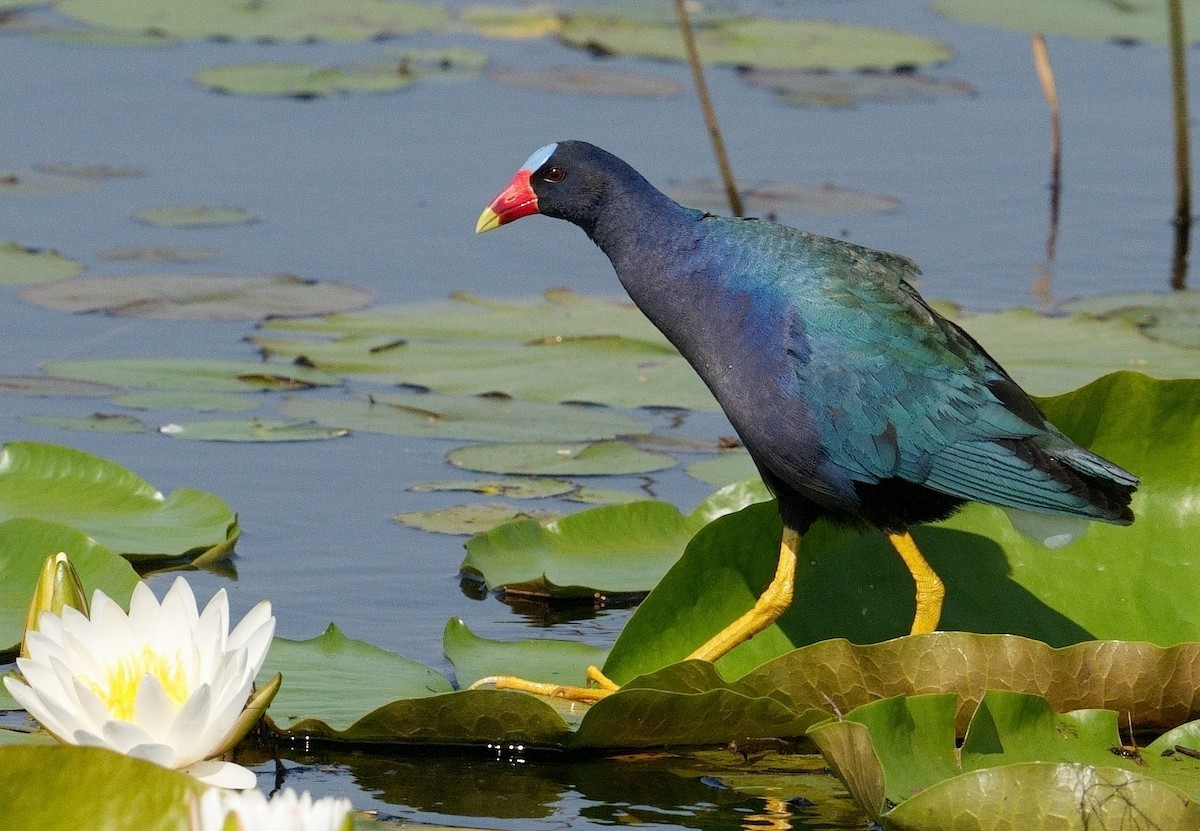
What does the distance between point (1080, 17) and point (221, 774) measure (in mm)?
7227

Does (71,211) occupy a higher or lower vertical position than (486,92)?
lower

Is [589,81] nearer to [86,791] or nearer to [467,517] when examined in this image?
[467,517]

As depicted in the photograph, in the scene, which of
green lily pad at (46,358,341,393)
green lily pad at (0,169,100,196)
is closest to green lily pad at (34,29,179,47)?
green lily pad at (0,169,100,196)

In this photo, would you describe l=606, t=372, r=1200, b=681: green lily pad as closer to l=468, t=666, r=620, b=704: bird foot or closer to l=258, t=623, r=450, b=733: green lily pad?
l=468, t=666, r=620, b=704: bird foot

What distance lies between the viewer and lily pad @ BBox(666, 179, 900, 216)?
6.12 meters

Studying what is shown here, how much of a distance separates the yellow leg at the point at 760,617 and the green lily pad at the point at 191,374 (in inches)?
70.7

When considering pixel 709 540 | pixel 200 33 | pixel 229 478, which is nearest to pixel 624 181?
pixel 709 540

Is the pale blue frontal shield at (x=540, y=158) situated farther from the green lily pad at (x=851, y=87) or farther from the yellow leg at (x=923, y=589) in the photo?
the green lily pad at (x=851, y=87)

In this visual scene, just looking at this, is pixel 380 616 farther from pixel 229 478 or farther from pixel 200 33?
pixel 200 33

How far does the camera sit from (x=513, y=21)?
8.76m

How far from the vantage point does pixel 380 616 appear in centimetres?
325

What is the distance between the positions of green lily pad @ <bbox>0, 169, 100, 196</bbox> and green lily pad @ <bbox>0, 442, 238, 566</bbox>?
2810 mm

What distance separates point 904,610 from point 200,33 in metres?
5.99

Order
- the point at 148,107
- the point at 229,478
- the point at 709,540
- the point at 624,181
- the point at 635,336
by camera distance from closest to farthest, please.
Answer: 1. the point at 709,540
2. the point at 624,181
3. the point at 229,478
4. the point at 635,336
5. the point at 148,107
